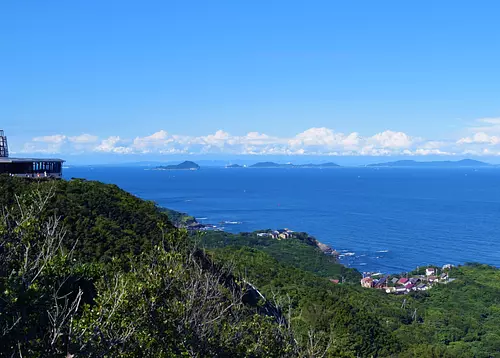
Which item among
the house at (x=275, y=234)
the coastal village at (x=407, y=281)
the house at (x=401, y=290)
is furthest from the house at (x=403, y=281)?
the house at (x=275, y=234)

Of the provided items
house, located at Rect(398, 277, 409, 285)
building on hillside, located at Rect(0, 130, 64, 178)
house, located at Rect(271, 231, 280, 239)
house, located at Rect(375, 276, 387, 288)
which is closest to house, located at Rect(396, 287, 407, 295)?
house, located at Rect(398, 277, 409, 285)

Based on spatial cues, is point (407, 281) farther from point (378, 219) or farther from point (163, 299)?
point (163, 299)

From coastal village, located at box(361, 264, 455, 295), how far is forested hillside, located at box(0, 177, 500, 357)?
4.88 ft

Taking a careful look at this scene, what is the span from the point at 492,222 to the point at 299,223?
116 ft

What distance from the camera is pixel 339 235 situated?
81.4 metres

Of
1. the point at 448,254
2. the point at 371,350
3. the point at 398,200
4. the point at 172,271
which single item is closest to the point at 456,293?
the point at 448,254

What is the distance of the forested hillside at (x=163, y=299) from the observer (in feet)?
23.2

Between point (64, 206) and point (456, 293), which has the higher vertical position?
point (64, 206)

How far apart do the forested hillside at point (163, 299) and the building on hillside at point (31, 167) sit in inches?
127

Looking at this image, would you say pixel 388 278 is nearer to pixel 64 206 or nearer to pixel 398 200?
pixel 64 206

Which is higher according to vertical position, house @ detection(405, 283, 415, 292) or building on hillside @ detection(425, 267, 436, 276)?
building on hillside @ detection(425, 267, 436, 276)

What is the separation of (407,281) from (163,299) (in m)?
48.8

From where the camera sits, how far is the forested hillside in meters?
7.08

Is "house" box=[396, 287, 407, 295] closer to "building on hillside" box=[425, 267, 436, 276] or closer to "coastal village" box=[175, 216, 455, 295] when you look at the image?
"coastal village" box=[175, 216, 455, 295]
